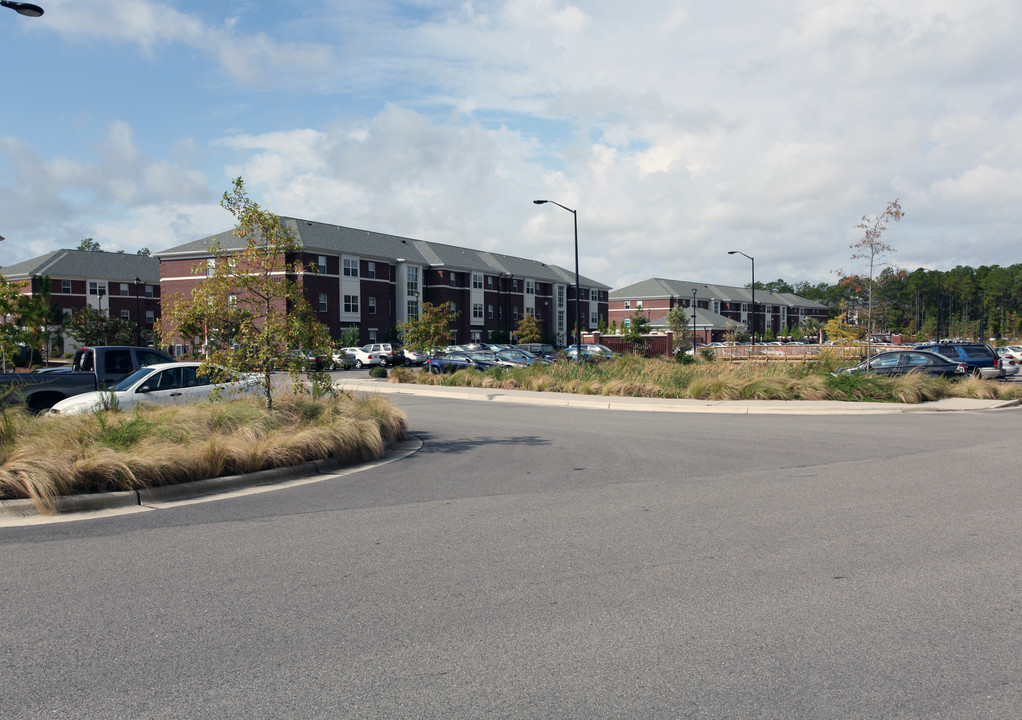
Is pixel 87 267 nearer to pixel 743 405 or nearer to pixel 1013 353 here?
pixel 743 405

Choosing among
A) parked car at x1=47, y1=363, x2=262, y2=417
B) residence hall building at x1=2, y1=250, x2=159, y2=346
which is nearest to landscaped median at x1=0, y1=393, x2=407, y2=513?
parked car at x1=47, y1=363, x2=262, y2=417

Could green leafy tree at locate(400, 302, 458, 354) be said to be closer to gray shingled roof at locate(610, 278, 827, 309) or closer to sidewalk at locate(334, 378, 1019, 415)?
sidewalk at locate(334, 378, 1019, 415)

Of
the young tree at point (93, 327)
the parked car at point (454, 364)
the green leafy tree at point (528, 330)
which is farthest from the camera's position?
the green leafy tree at point (528, 330)

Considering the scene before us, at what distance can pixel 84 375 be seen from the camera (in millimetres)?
15727

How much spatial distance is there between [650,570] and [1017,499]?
205 inches

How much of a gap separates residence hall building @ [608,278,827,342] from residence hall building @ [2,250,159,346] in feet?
175

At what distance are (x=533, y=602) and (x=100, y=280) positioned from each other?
274ft

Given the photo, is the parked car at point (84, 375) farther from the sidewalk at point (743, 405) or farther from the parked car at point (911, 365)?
the parked car at point (911, 365)

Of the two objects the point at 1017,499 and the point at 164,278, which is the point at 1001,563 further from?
the point at 164,278

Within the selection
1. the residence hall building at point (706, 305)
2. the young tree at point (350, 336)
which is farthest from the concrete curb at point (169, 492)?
the residence hall building at point (706, 305)

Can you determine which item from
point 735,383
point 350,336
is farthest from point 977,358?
point 350,336

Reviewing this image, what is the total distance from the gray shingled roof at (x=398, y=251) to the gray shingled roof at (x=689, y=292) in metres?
17.1

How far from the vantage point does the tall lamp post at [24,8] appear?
10812 millimetres

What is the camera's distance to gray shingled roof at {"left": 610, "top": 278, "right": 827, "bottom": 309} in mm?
107250
